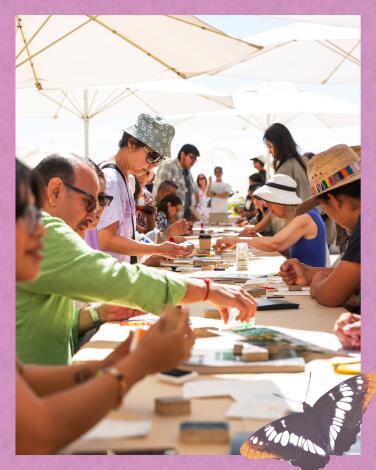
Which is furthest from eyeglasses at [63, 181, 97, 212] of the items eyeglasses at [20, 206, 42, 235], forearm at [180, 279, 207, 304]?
eyeglasses at [20, 206, 42, 235]

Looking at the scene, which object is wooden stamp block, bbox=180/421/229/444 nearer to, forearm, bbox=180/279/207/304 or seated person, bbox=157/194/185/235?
forearm, bbox=180/279/207/304

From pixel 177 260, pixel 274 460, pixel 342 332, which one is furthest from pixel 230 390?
pixel 177 260

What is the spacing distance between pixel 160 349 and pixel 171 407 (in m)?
0.14

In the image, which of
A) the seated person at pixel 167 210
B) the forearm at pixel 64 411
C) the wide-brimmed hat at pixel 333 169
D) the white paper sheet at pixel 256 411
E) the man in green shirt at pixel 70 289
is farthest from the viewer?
the seated person at pixel 167 210

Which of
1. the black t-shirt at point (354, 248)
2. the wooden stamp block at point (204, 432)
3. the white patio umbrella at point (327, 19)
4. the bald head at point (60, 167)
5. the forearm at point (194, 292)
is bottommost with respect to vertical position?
the wooden stamp block at point (204, 432)

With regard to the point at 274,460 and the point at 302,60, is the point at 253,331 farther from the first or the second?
the point at 302,60

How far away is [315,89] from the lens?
11.6 meters

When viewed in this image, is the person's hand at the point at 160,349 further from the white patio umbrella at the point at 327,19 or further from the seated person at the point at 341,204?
the white patio umbrella at the point at 327,19

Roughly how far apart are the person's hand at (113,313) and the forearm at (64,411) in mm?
1114

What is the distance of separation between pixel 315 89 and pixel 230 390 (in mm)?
10556

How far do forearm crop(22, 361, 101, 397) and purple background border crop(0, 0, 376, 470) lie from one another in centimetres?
5

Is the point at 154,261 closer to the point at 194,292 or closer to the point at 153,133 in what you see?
the point at 153,133

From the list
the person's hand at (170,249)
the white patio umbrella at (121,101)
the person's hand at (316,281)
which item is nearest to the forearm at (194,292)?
the person's hand at (316,281)

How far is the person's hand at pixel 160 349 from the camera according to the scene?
133 centimetres
